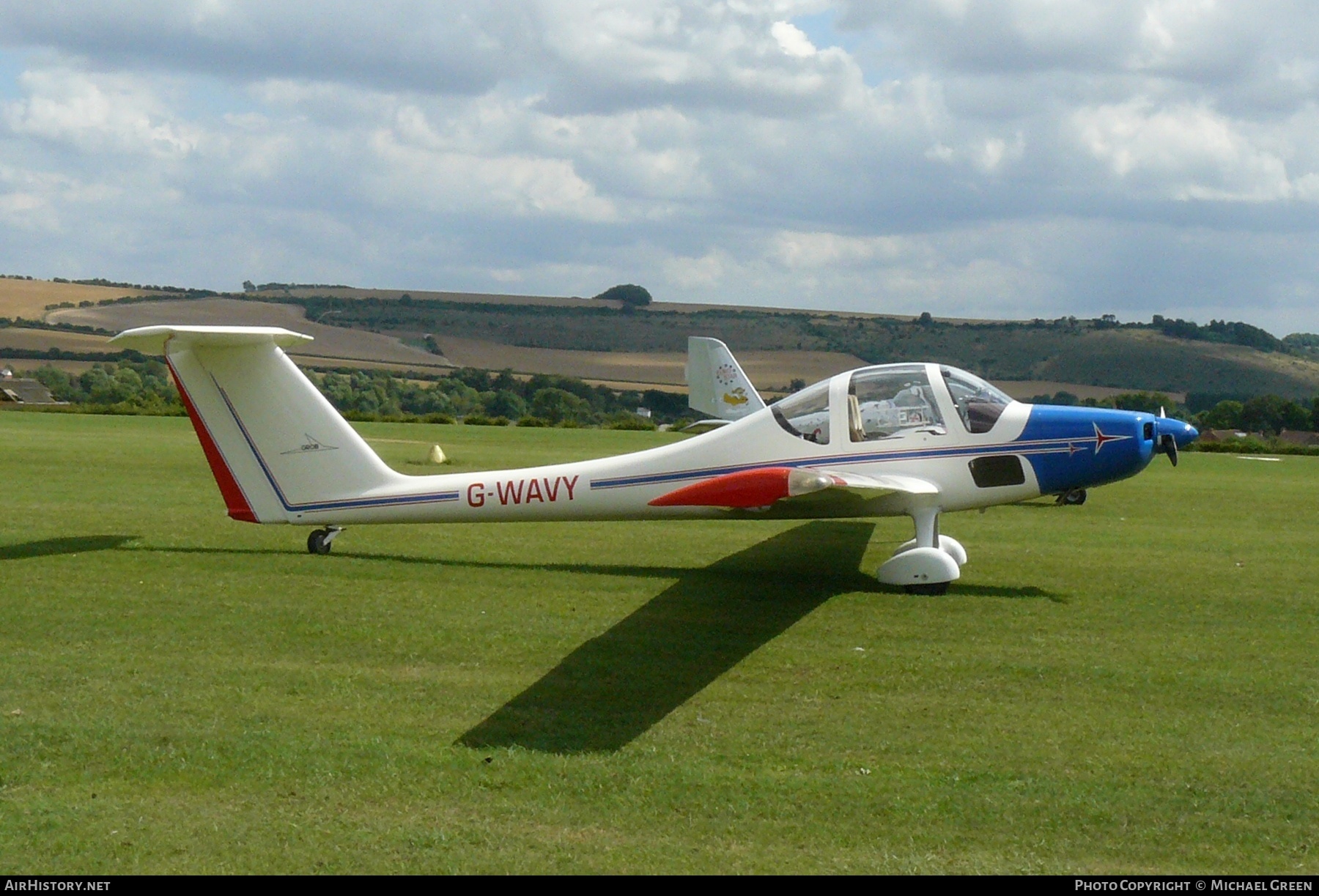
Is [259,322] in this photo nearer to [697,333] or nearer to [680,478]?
[697,333]

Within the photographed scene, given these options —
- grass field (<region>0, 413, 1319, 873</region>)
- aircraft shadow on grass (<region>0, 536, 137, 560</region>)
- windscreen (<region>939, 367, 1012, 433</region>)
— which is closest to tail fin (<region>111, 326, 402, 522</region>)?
grass field (<region>0, 413, 1319, 873</region>)

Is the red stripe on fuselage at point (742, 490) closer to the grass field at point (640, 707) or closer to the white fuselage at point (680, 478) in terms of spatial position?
the grass field at point (640, 707)

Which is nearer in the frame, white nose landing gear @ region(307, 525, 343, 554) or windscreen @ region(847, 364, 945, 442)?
windscreen @ region(847, 364, 945, 442)

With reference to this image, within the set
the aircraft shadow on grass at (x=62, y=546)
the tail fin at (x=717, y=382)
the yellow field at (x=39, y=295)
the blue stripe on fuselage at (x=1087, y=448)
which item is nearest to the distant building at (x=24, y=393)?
the tail fin at (x=717, y=382)

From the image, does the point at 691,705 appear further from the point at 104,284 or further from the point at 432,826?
the point at 104,284

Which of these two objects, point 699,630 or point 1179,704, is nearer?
point 1179,704

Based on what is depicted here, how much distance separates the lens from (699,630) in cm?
873

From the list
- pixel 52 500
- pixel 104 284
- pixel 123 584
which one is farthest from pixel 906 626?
pixel 104 284

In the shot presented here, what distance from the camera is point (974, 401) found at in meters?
10.4

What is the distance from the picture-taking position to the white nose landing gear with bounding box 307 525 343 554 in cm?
1129

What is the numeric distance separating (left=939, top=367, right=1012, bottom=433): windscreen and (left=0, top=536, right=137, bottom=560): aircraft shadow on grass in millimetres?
8294

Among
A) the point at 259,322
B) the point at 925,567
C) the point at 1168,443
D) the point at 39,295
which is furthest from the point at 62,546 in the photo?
the point at 39,295

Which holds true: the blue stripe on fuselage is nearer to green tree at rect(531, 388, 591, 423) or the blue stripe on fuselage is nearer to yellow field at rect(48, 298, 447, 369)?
green tree at rect(531, 388, 591, 423)
